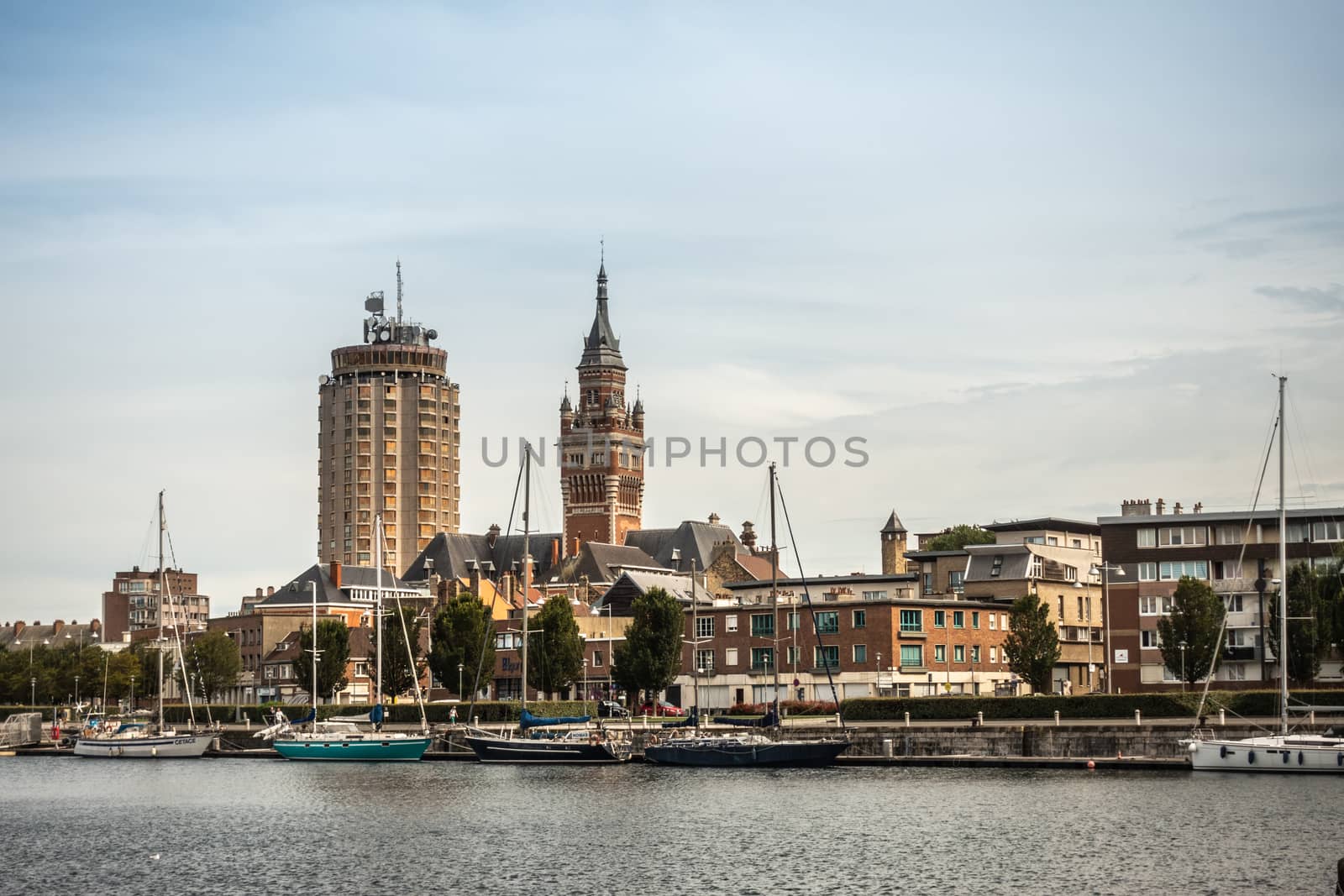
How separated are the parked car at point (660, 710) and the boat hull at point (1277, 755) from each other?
4859 cm

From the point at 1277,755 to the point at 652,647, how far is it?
2053 inches

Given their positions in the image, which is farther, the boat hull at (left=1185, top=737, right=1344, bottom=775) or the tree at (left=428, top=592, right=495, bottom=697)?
the tree at (left=428, top=592, right=495, bottom=697)

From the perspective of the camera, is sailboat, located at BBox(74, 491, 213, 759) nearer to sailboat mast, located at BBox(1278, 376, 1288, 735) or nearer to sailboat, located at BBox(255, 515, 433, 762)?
sailboat, located at BBox(255, 515, 433, 762)

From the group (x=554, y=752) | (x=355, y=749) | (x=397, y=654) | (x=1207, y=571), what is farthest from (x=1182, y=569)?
(x=397, y=654)

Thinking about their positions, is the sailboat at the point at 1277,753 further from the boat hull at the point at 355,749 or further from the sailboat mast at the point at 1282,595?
the boat hull at the point at 355,749

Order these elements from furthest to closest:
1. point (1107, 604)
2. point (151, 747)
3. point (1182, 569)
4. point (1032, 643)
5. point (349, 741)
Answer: point (151, 747), point (1107, 604), point (1182, 569), point (1032, 643), point (349, 741)

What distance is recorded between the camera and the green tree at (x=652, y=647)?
123 metres

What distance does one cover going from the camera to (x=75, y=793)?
9094 centimetres

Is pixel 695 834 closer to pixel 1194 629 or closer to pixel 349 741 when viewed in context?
pixel 349 741

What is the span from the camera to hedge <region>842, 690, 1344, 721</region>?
91.5 m

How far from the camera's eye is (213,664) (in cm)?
16125

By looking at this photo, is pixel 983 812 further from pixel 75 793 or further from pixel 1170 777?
pixel 75 793

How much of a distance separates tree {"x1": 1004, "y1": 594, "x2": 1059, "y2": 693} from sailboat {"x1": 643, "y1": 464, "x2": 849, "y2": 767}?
24.3 meters

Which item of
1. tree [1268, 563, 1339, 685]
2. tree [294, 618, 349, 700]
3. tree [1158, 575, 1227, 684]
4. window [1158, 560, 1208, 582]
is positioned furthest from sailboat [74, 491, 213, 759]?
tree [1268, 563, 1339, 685]
